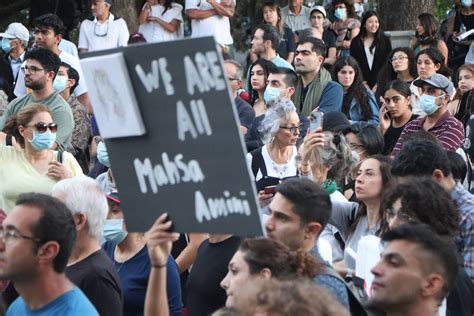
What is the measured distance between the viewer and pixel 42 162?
8.72 meters

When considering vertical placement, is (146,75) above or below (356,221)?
above

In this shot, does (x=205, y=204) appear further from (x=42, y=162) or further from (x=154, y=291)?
(x=42, y=162)

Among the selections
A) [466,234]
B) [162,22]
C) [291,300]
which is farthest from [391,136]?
[291,300]

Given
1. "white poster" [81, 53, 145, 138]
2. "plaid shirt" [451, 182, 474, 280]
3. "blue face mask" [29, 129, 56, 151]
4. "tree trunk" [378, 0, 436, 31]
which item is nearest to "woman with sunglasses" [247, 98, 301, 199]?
"blue face mask" [29, 129, 56, 151]

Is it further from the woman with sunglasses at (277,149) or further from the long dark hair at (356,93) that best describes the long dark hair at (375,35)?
the woman with sunglasses at (277,149)

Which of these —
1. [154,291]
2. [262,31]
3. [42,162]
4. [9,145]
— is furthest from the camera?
[262,31]

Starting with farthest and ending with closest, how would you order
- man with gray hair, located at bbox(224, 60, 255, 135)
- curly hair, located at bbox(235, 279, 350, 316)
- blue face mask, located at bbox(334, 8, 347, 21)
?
blue face mask, located at bbox(334, 8, 347, 21) → man with gray hair, located at bbox(224, 60, 255, 135) → curly hair, located at bbox(235, 279, 350, 316)

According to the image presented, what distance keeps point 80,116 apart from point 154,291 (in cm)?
640

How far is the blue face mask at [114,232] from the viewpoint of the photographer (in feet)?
22.3

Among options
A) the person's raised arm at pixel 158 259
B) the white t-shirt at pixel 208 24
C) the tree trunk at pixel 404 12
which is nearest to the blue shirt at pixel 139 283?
the person's raised arm at pixel 158 259

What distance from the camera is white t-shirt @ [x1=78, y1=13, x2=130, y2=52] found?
15211 millimetres

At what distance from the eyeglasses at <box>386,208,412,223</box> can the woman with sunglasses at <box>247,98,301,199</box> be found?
273 centimetres

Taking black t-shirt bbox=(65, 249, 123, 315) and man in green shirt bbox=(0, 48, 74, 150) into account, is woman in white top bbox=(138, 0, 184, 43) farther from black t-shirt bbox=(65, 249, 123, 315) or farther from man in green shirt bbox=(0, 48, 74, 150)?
black t-shirt bbox=(65, 249, 123, 315)

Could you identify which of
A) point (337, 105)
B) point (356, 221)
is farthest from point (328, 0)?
point (356, 221)
